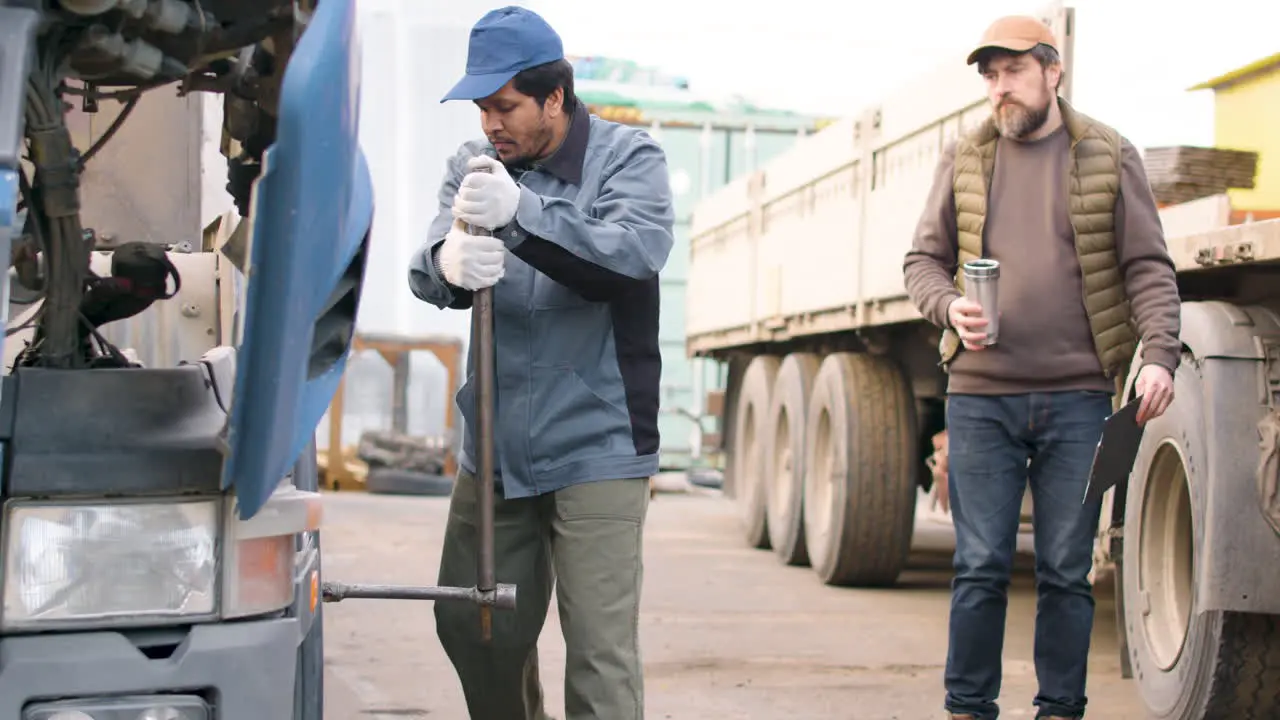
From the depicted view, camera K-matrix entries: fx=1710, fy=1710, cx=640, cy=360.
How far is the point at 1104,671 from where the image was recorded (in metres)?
6.47

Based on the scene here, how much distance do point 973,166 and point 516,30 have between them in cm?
161

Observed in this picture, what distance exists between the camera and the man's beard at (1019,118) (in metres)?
4.54

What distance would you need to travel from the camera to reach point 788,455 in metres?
10.6

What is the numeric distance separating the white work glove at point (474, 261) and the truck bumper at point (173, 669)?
1.04m

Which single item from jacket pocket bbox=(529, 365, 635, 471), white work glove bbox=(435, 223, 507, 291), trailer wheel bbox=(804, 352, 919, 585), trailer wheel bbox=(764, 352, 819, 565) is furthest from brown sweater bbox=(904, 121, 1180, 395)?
trailer wheel bbox=(764, 352, 819, 565)

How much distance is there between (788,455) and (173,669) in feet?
27.5

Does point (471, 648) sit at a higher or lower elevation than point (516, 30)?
lower

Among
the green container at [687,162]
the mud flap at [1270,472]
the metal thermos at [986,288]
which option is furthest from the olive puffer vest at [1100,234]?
the green container at [687,162]

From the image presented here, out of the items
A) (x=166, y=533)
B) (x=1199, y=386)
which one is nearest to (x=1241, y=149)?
(x=1199, y=386)

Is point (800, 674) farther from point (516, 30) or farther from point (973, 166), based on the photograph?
point (516, 30)

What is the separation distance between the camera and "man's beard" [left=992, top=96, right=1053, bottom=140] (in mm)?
→ 4539

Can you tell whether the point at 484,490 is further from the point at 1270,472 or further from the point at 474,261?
the point at 1270,472

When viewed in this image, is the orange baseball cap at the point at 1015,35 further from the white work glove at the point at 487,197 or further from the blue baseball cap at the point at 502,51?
the white work glove at the point at 487,197

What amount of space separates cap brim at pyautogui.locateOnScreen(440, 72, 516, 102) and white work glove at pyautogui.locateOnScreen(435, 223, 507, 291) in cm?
30
